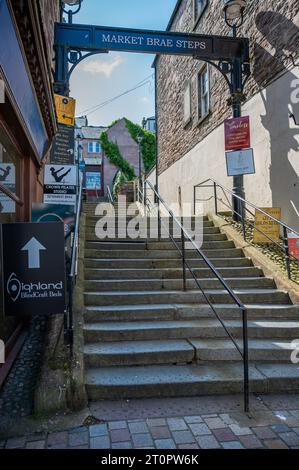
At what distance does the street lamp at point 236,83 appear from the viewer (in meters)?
8.52

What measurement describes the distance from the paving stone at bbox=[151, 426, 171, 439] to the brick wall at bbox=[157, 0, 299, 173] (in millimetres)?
6953

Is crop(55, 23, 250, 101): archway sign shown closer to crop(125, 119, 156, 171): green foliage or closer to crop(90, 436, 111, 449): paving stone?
crop(90, 436, 111, 449): paving stone

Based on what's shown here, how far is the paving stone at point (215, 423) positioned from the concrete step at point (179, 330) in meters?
1.39

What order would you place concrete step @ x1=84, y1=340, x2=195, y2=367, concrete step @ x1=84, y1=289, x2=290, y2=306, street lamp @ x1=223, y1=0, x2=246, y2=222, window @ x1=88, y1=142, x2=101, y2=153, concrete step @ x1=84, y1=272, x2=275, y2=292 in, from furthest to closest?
window @ x1=88, y1=142, x2=101, y2=153
street lamp @ x1=223, y1=0, x2=246, y2=222
concrete step @ x1=84, y1=272, x2=275, y2=292
concrete step @ x1=84, y1=289, x2=290, y2=306
concrete step @ x1=84, y1=340, x2=195, y2=367

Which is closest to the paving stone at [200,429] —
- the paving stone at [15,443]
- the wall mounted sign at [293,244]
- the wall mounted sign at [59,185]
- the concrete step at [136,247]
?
the paving stone at [15,443]

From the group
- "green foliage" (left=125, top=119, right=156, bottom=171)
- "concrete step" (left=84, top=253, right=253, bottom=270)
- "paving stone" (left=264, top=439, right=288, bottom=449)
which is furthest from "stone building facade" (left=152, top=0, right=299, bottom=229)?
"green foliage" (left=125, top=119, right=156, bottom=171)

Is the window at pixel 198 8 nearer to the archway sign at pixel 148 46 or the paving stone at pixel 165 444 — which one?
the archway sign at pixel 148 46

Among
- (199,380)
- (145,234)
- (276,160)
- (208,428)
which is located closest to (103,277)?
(145,234)

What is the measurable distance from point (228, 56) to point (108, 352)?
7767 mm

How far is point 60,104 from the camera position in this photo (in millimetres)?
7469

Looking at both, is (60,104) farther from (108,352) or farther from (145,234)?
(108,352)

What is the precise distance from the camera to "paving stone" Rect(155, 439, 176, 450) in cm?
290

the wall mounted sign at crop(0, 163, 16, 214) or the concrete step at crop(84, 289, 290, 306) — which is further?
the concrete step at crop(84, 289, 290, 306)

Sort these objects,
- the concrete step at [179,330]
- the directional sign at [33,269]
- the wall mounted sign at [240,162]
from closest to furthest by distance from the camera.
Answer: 1. the directional sign at [33,269]
2. the concrete step at [179,330]
3. the wall mounted sign at [240,162]
